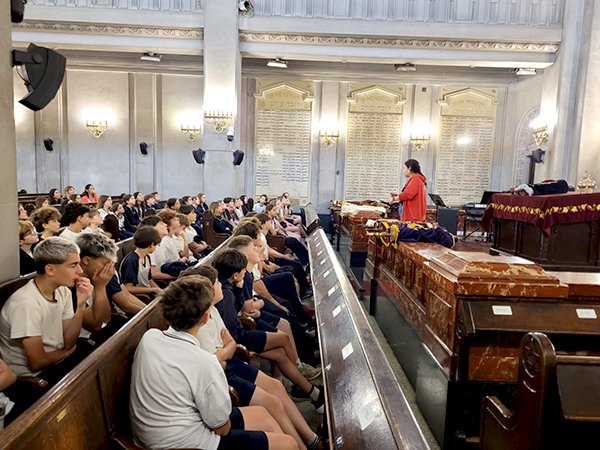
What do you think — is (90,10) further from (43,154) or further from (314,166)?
(314,166)

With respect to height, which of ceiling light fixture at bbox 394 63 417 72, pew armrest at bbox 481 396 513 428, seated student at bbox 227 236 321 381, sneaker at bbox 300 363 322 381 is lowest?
sneaker at bbox 300 363 322 381

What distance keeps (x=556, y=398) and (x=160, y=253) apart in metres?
3.80

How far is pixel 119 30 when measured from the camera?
9586mm

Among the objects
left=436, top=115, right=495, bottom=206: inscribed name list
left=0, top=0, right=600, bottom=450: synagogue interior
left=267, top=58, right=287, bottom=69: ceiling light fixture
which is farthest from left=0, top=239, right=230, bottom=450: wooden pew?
left=436, top=115, right=495, bottom=206: inscribed name list

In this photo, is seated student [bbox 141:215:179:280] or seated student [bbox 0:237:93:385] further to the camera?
seated student [bbox 141:215:179:280]

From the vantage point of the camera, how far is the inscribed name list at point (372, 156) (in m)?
12.8

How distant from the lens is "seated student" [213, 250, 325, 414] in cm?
257

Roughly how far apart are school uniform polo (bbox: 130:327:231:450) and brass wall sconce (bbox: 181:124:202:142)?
11.8m

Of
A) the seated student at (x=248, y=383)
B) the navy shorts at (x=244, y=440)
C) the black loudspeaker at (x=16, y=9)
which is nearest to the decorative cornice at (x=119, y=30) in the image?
the black loudspeaker at (x=16, y=9)

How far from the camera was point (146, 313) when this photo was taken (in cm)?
206

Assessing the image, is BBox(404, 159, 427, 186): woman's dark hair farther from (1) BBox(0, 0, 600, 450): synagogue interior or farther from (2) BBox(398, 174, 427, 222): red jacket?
(2) BBox(398, 174, 427, 222): red jacket

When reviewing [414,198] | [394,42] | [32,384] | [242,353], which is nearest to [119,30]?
[394,42]

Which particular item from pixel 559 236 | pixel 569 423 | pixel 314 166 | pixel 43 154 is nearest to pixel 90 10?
pixel 43 154

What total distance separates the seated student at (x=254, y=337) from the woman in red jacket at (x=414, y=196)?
9.68 feet
